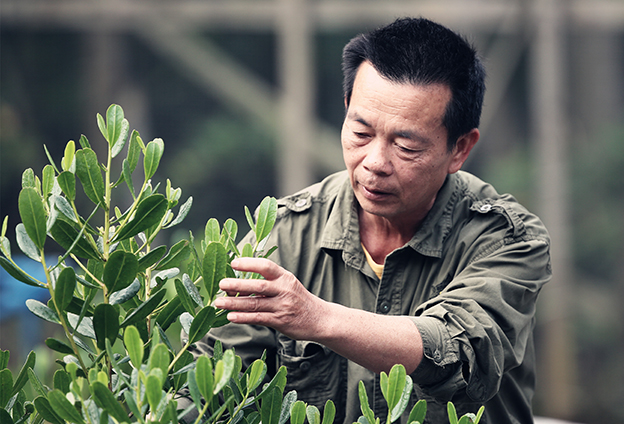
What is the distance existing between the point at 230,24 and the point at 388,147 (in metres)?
2.89

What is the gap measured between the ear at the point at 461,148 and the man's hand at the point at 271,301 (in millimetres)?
699

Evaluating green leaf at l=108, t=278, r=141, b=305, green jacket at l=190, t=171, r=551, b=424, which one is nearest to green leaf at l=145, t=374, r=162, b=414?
green leaf at l=108, t=278, r=141, b=305

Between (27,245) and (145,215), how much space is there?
0.58 feet

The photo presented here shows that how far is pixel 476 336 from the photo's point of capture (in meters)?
1.47

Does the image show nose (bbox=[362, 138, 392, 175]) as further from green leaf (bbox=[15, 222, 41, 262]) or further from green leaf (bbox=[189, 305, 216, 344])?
green leaf (bbox=[15, 222, 41, 262])

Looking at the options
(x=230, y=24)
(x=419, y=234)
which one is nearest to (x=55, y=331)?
(x=230, y=24)

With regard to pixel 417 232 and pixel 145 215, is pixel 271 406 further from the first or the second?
pixel 417 232

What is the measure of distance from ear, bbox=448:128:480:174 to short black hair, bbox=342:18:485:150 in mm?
23

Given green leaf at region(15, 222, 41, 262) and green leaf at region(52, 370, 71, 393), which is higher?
green leaf at region(15, 222, 41, 262)

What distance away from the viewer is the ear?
179 cm

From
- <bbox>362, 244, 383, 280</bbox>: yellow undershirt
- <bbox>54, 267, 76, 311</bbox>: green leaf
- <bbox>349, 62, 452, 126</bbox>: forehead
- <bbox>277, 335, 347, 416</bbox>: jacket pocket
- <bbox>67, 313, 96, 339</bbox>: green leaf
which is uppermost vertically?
<bbox>349, 62, 452, 126</bbox>: forehead

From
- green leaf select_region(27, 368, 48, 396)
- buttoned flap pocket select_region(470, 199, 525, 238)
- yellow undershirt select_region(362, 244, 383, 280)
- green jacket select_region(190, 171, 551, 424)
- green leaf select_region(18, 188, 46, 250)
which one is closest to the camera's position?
green leaf select_region(18, 188, 46, 250)

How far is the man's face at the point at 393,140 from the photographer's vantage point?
1612 mm

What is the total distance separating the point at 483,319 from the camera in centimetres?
152
